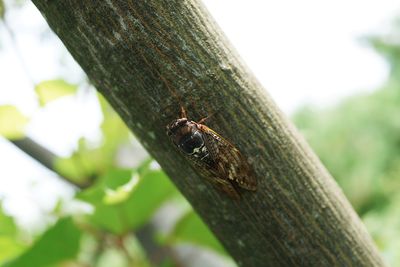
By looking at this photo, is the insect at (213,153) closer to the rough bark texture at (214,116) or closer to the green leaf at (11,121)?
the rough bark texture at (214,116)

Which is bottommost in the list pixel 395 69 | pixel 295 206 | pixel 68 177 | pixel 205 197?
pixel 395 69

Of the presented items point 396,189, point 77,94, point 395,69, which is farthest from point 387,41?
point 77,94

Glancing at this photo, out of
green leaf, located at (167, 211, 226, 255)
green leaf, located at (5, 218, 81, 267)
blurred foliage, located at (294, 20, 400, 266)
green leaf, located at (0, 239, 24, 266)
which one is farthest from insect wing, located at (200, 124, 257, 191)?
blurred foliage, located at (294, 20, 400, 266)

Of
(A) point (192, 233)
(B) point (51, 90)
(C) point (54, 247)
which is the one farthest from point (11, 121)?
(A) point (192, 233)

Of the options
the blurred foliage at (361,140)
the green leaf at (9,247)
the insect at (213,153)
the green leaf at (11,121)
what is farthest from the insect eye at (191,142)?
the blurred foliage at (361,140)

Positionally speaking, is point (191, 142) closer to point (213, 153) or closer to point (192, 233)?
point (213, 153)

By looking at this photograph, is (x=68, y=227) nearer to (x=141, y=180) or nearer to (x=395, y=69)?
(x=141, y=180)
